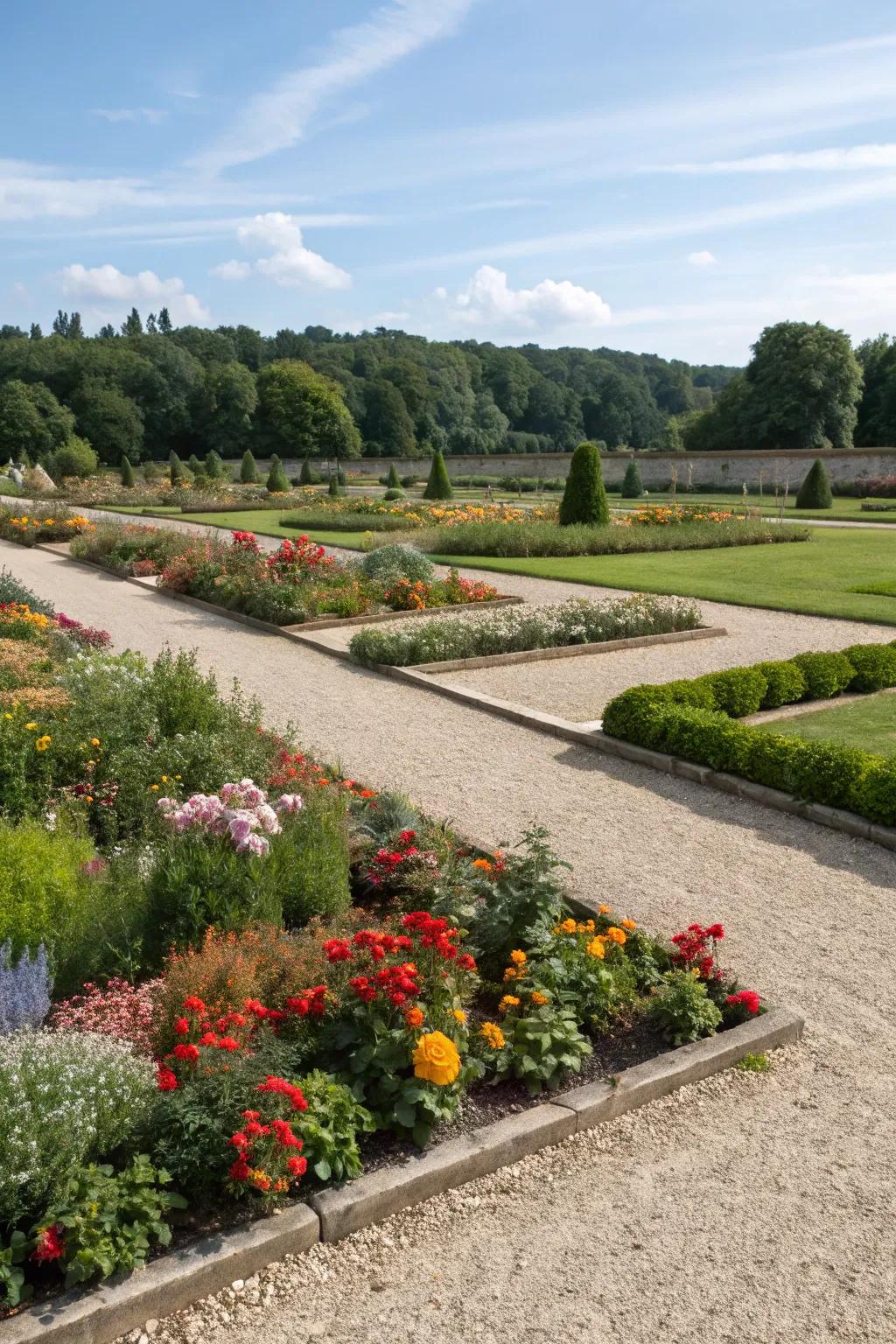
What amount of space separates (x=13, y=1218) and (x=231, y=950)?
1.28m

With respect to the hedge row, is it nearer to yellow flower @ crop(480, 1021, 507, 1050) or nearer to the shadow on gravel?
the shadow on gravel

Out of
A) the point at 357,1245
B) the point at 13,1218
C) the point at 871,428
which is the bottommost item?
the point at 357,1245

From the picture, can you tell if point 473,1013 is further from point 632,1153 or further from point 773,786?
point 773,786

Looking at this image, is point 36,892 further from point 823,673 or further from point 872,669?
point 872,669

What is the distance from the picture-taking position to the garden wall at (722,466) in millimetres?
35844

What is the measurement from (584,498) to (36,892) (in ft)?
61.9

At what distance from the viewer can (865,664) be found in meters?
9.35

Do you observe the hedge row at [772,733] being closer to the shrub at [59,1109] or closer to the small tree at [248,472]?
the shrub at [59,1109]

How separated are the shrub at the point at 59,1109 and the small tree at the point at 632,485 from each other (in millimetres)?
35429

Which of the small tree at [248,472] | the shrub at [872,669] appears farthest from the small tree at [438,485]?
the shrub at [872,669]

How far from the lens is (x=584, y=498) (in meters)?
22.0

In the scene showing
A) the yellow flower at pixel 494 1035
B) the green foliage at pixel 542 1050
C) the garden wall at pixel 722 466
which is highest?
the garden wall at pixel 722 466

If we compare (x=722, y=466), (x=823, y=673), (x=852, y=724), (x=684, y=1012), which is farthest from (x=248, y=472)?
(x=684, y=1012)

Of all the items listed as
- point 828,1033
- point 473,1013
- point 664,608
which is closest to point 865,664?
point 664,608
